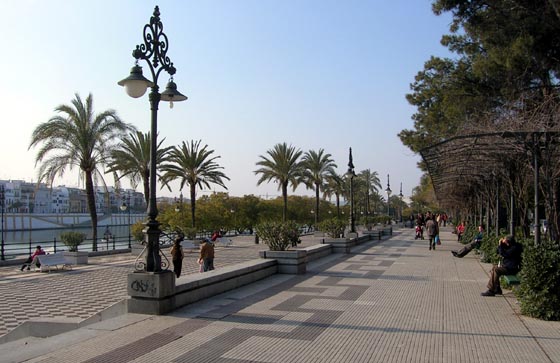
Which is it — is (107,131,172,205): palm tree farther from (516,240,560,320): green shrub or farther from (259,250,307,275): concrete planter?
(516,240,560,320): green shrub

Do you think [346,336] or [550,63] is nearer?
[346,336]

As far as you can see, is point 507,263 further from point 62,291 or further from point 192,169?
point 192,169

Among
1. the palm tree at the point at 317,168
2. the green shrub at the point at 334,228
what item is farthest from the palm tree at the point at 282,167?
the green shrub at the point at 334,228

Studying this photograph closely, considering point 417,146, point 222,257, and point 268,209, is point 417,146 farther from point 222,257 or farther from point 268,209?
point 268,209

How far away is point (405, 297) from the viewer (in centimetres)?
1012

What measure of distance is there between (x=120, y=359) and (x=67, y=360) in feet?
1.91

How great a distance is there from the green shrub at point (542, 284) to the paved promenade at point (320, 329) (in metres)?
0.23

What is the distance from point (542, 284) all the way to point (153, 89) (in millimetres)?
7261

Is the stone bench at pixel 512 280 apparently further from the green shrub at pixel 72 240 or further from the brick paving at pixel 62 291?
the green shrub at pixel 72 240

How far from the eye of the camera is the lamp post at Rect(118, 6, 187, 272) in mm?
8273

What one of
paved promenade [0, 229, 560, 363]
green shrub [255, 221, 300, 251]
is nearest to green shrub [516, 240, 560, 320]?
paved promenade [0, 229, 560, 363]

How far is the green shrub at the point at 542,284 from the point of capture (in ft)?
25.4

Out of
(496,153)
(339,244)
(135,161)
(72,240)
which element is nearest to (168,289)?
(496,153)

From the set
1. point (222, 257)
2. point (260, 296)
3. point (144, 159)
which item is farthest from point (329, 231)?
point (144, 159)
